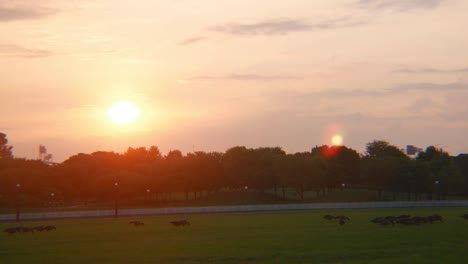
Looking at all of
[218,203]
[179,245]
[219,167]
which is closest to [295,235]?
[179,245]

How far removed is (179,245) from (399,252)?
1410 cm

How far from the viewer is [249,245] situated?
43.3m

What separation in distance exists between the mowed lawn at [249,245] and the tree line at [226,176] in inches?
3072

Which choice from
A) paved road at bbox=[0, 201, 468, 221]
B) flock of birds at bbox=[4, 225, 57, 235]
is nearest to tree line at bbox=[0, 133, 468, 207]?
paved road at bbox=[0, 201, 468, 221]

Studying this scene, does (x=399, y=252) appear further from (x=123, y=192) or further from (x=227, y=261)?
(x=123, y=192)

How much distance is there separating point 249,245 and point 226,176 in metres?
113

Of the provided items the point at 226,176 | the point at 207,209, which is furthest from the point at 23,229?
the point at 226,176

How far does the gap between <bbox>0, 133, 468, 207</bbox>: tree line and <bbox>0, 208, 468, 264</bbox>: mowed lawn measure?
256 feet

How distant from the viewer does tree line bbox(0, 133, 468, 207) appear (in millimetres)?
137750

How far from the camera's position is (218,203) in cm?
13412

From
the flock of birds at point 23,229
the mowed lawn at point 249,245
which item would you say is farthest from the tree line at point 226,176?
the mowed lawn at point 249,245

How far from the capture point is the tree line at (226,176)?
452ft

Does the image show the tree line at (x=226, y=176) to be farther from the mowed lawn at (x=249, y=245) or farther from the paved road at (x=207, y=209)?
the mowed lawn at (x=249, y=245)

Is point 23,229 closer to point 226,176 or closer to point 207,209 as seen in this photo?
point 207,209
